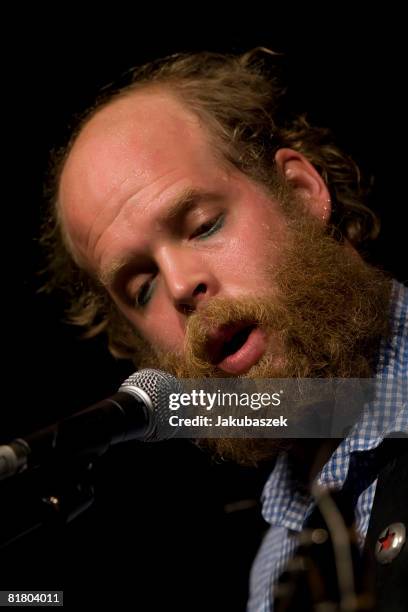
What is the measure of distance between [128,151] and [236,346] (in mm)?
630

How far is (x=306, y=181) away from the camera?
5.89 feet

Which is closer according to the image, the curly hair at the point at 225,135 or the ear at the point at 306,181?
the ear at the point at 306,181

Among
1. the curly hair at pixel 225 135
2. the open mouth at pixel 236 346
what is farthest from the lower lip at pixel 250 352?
the curly hair at pixel 225 135

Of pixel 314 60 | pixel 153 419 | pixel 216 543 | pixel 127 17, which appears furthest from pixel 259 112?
pixel 216 543

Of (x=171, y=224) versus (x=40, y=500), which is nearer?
(x=40, y=500)

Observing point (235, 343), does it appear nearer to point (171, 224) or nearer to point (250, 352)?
point (250, 352)

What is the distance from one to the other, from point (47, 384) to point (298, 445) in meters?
1.00

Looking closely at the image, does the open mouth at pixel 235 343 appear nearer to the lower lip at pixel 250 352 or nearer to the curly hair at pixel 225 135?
the lower lip at pixel 250 352

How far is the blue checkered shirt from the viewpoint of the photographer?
4.30ft

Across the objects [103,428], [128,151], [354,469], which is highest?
[128,151]

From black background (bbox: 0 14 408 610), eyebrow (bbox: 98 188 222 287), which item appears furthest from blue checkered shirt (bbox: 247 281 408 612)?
eyebrow (bbox: 98 188 222 287)

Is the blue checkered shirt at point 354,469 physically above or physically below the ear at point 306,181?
below

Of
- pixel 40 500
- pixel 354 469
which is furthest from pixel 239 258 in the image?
pixel 40 500

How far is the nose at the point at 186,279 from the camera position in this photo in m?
1.42
